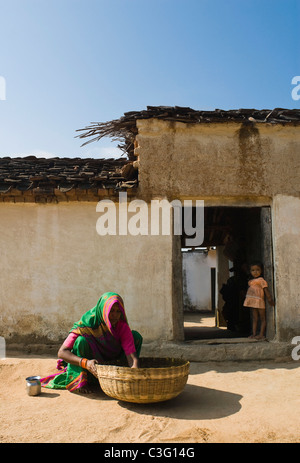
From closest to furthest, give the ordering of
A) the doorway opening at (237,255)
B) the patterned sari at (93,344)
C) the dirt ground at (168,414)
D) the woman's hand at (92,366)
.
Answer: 1. the dirt ground at (168,414)
2. the woman's hand at (92,366)
3. the patterned sari at (93,344)
4. the doorway opening at (237,255)

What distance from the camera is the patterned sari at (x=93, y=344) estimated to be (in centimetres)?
436

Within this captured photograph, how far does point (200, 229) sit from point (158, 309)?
4.97 meters

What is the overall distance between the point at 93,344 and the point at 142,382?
37.9 inches

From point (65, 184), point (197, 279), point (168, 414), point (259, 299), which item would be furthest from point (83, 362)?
point (197, 279)

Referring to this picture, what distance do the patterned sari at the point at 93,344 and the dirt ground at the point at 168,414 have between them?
0.50 feet

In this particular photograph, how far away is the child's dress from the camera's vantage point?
21.1 feet

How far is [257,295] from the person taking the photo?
6477mm

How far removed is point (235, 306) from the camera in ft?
30.2

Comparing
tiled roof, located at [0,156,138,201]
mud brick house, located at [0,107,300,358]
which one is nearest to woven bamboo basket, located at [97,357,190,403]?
mud brick house, located at [0,107,300,358]

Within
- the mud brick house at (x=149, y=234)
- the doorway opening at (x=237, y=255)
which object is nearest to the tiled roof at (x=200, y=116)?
the mud brick house at (x=149, y=234)

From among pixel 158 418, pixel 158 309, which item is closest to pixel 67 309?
pixel 158 309

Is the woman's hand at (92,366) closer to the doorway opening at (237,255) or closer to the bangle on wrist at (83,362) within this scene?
the bangle on wrist at (83,362)

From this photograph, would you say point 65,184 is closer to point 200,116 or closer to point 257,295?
point 200,116
